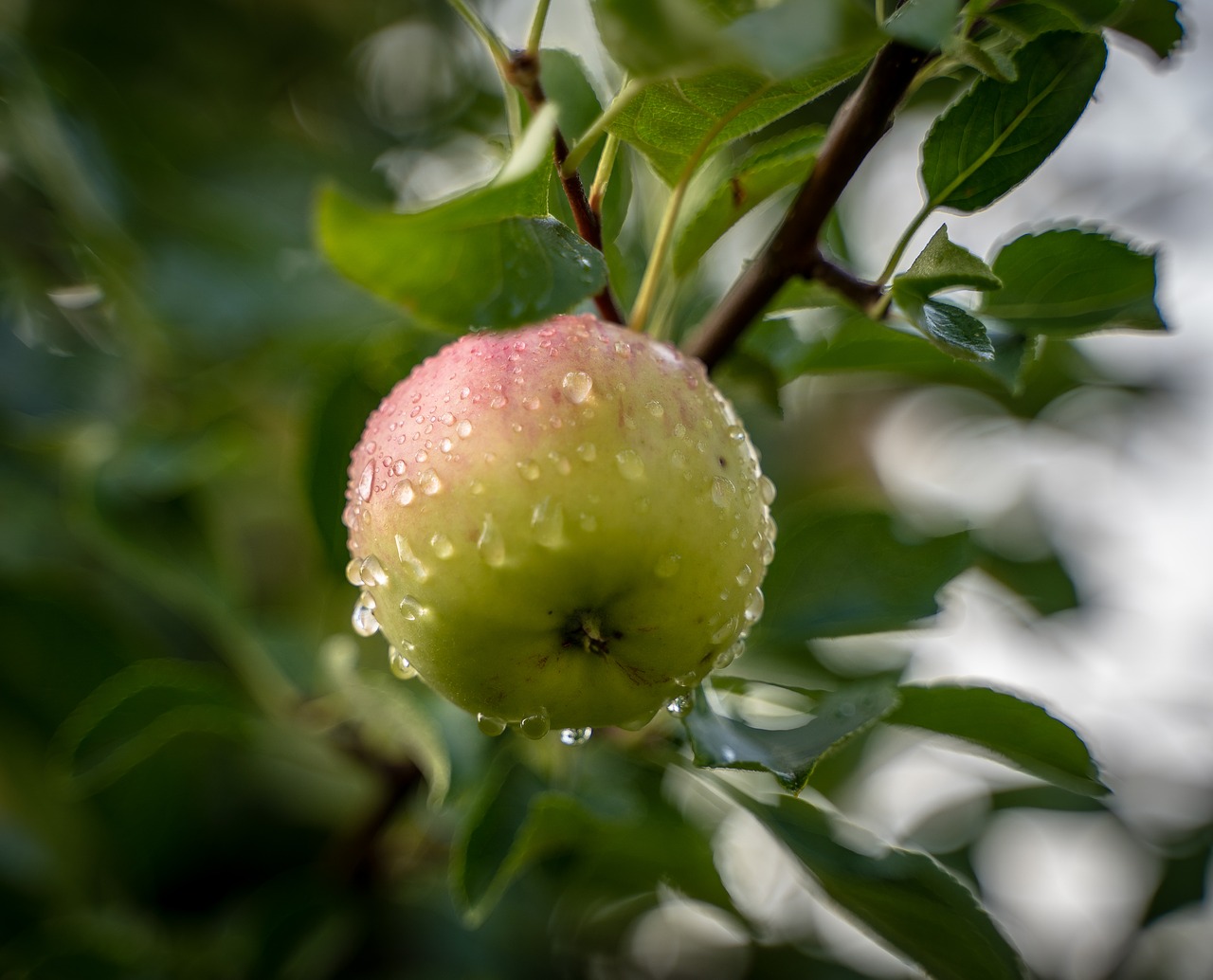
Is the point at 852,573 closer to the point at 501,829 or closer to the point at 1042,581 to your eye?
the point at 501,829

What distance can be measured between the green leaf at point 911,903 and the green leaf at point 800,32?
20.6 inches

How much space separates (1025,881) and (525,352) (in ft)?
4.29

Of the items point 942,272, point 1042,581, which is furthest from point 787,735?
point 1042,581

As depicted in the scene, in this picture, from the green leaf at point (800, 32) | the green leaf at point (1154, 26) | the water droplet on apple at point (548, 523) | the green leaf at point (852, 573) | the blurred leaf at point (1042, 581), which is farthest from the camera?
the blurred leaf at point (1042, 581)

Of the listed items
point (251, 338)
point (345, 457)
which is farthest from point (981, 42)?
point (251, 338)

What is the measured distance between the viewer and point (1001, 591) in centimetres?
144

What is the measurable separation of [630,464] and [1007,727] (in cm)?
37

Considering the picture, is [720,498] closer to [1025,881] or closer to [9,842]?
[9,842]

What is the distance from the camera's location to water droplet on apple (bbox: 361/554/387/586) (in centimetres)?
51

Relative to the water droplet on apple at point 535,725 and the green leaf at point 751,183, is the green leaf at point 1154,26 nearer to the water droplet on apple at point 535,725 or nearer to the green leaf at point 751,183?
the green leaf at point 751,183

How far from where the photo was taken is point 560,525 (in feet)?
1.50

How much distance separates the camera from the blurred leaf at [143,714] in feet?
2.74

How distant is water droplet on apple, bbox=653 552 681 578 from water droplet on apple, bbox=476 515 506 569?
74 mm

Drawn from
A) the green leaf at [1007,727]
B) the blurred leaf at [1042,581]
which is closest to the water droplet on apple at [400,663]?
the green leaf at [1007,727]
